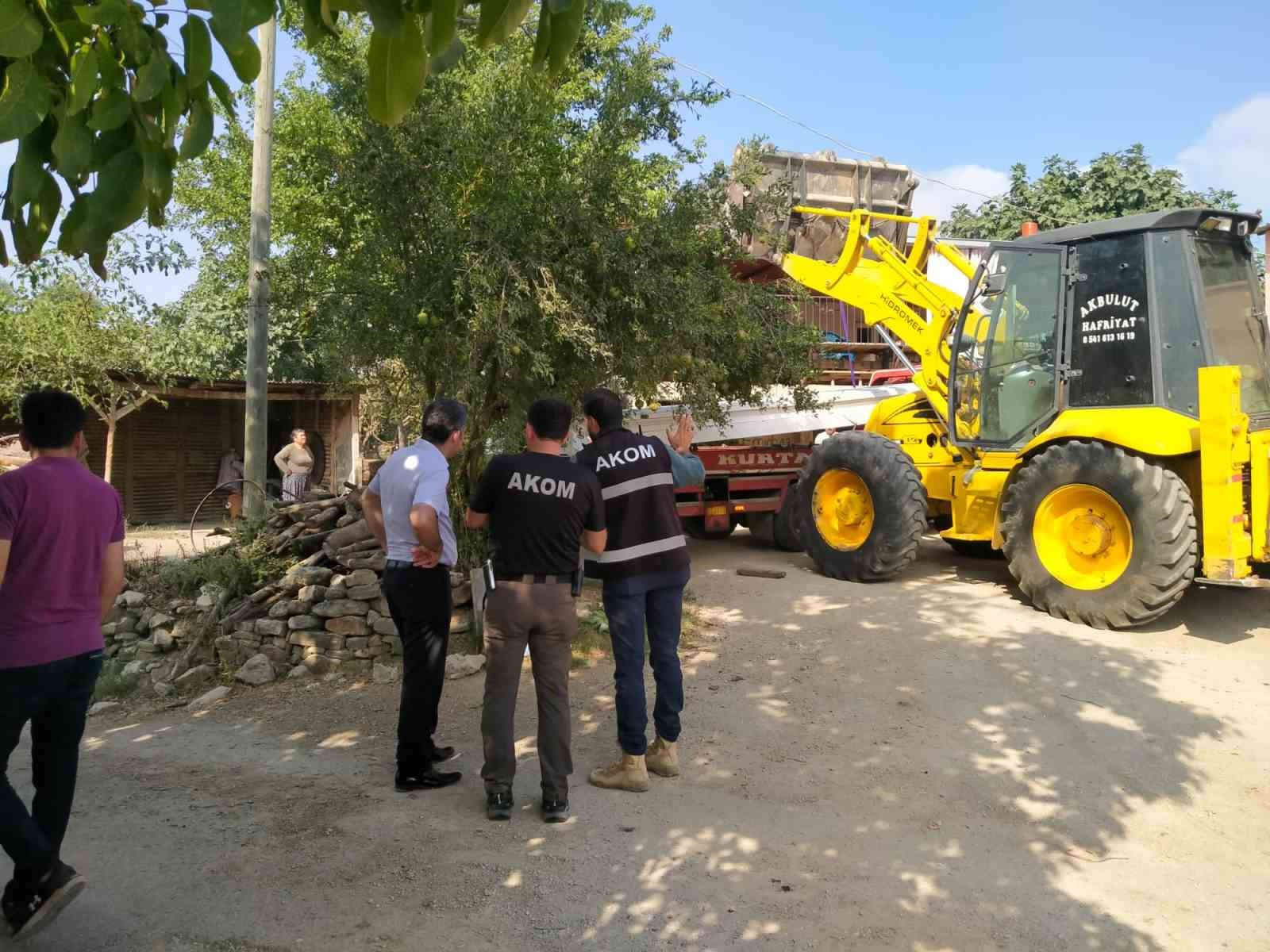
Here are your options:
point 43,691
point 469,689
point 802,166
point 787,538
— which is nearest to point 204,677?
point 469,689

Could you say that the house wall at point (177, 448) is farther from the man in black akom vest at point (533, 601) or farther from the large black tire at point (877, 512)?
the man in black akom vest at point (533, 601)

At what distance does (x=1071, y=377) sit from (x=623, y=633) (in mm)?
5038

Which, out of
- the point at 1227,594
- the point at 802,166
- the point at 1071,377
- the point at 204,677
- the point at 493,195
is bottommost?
the point at 204,677

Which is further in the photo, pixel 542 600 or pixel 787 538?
pixel 787 538

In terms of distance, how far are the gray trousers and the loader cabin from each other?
532 cm

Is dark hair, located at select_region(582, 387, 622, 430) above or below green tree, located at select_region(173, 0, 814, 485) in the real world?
below

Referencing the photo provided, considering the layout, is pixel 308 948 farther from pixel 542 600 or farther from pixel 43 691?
pixel 542 600

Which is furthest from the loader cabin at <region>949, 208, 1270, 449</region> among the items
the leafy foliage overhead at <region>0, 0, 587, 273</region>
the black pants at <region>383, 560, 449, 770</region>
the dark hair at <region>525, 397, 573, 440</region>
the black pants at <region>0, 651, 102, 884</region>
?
the black pants at <region>0, 651, 102, 884</region>

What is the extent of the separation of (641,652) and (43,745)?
243 centimetres

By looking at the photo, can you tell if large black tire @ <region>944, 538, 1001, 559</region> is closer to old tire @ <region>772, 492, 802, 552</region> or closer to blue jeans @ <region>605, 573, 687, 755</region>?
Answer: old tire @ <region>772, 492, 802, 552</region>

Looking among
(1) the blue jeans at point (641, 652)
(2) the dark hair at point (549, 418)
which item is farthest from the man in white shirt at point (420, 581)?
(1) the blue jeans at point (641, 652)

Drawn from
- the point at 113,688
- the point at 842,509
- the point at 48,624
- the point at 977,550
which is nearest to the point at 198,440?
the point at 113,688

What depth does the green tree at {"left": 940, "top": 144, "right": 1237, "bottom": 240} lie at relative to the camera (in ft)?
73.5

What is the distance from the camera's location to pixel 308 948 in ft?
10.4
